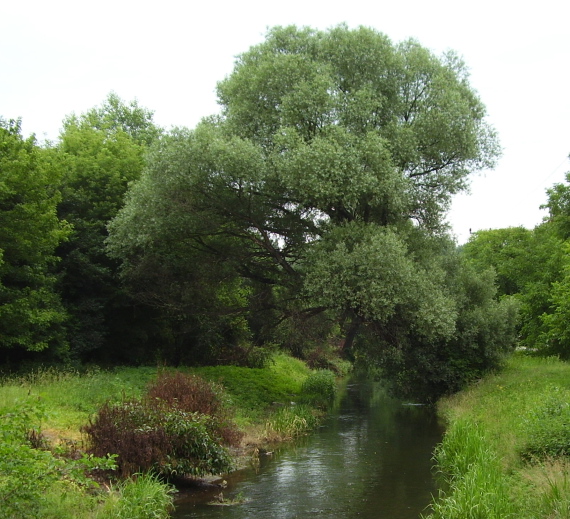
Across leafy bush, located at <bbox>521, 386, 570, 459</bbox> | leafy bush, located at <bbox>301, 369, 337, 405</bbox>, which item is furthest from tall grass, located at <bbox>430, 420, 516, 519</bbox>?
leafy bush, located at <bbox>301, 369, 337, 405</bbox>

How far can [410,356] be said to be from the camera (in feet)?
82.6

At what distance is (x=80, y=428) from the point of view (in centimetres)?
1355

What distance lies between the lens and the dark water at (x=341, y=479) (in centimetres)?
1189

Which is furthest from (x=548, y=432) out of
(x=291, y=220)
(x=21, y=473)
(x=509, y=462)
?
(x=291, y=220)

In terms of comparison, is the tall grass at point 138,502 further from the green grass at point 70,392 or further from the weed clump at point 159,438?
the green grass at point 70,392

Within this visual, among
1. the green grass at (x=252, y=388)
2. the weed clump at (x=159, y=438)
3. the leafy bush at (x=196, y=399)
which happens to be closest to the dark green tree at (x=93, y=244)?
the green grass at (x=252, y=388)

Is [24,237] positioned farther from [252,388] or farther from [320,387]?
[320,387]

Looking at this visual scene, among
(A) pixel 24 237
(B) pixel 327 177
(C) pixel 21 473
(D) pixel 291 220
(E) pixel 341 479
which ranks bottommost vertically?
(E) pixel 341 479

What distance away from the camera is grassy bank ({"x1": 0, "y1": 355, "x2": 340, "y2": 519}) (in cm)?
821

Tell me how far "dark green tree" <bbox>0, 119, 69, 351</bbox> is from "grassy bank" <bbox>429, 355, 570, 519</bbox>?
599 inches

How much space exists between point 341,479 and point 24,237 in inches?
561

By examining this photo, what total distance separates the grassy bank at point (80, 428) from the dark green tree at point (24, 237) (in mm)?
1985

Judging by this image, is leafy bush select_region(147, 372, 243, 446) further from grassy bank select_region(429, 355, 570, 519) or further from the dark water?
grassy bank select_region(429, 355, 570, 519)

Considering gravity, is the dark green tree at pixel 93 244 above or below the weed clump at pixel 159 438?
above
